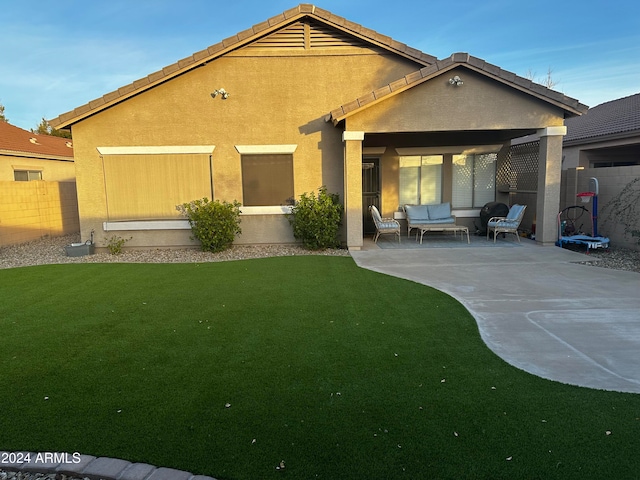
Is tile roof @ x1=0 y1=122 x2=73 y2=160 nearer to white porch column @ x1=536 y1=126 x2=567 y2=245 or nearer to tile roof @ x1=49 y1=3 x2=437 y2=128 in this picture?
tile roof @ x1=49 y1=3 x2=437 y2=128

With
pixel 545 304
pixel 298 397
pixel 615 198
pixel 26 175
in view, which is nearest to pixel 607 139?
pixel 615 198

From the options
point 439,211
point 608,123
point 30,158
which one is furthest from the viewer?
point 30,158

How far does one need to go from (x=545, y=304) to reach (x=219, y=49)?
9522 millimetres

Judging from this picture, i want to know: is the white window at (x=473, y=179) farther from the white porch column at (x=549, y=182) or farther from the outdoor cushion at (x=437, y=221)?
the white porch column at (x=549, y=182)

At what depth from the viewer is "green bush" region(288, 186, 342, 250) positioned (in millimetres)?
11094

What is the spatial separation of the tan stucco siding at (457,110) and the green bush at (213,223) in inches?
150

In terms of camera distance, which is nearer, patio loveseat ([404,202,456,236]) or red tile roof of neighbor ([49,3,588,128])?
red tile roof of neighbor ([49,3,588,128])

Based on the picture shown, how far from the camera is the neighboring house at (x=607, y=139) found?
15.3 m

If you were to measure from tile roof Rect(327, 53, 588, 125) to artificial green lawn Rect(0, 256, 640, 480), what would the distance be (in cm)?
562

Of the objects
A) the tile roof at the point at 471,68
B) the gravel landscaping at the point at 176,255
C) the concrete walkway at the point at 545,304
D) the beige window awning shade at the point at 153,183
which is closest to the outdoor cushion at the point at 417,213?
the concrete walkway at the point at 545,304

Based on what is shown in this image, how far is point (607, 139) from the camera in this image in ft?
51.3

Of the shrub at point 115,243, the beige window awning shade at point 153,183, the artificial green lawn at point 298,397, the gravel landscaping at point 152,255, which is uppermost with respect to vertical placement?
the beige window awning shade at point 153,183

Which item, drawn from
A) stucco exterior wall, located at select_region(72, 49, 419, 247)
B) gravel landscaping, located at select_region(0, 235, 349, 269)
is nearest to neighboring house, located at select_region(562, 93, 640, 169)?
stucco exterior wall, located at select_region(72, 49, 419, 247)

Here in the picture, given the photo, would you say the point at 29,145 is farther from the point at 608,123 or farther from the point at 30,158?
the point at 608,123
